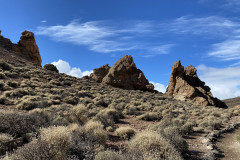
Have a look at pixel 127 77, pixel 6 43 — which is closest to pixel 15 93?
pixel 127 77

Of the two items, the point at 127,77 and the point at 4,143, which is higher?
the point at 127,77

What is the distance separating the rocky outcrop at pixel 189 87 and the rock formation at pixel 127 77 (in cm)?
547

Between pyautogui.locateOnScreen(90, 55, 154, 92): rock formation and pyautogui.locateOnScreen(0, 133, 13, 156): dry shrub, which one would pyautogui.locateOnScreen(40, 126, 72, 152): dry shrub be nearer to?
pyautogui.locateOnScreen(0, 133, 13, 156): dry shrub

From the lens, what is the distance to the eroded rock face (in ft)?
133

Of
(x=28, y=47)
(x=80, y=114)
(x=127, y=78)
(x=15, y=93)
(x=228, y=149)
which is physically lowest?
(x=228, y=149)

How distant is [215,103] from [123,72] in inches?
804

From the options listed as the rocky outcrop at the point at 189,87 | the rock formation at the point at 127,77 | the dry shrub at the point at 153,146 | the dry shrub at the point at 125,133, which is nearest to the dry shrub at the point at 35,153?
the dry shrub at the point at 153,146

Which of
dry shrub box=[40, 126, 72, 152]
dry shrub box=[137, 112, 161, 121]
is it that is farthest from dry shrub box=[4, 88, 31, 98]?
dry shrub box=[40, 126, 72, 152]

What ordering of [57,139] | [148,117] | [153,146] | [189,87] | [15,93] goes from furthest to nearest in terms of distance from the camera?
[189,87] → [148,117] → [15,93] → [153,146] → [57,139]

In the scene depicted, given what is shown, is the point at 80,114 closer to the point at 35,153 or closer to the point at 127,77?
the point at 35,153

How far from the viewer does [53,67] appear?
4431 cm

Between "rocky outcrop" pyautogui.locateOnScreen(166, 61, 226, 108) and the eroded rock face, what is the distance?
17.9 ft

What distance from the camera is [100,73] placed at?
4719 centimetres

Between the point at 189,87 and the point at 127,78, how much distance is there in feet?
45.8
